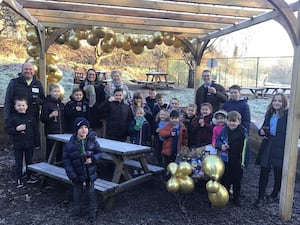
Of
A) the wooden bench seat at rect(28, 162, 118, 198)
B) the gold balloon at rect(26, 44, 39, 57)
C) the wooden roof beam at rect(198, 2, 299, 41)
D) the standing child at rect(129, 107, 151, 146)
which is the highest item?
the wooden roof beam at rect(198, 2, 299, 41)

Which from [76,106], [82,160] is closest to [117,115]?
[76,106]

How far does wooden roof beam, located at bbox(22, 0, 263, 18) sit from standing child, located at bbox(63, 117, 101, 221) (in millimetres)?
2226

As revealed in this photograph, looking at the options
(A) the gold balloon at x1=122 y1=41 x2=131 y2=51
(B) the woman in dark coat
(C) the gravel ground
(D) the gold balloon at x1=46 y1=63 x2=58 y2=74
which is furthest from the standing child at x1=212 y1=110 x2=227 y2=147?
(D) the gold balloon at x1=46 y1=63 x2=58 y2=74

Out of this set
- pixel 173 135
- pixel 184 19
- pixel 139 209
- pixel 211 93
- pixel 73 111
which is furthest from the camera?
pixel 184 19

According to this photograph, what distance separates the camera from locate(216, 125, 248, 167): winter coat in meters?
4.03

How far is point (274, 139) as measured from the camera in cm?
413

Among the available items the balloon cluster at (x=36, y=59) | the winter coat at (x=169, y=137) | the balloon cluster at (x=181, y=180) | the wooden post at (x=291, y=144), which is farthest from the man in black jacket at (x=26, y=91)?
the wooden post at (x=291, y=144)

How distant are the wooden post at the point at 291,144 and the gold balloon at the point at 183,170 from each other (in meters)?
1.14

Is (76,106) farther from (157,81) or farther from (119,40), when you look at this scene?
(157,81)

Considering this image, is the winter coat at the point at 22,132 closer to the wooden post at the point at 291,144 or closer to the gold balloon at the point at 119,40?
the gold balloon at the point at 119,40

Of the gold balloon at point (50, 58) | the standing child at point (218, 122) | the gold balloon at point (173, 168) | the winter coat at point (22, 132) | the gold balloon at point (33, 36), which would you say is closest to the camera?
the gold balloon at point (173, 168)

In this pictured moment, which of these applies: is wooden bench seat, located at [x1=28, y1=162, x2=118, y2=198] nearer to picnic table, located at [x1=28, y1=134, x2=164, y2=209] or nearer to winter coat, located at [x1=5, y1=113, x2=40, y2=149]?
picnic table, located at [x1=28, y1=134, x2=164, y2=209]

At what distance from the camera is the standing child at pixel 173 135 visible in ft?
15.6

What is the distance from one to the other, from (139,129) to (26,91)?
6.29 feet
